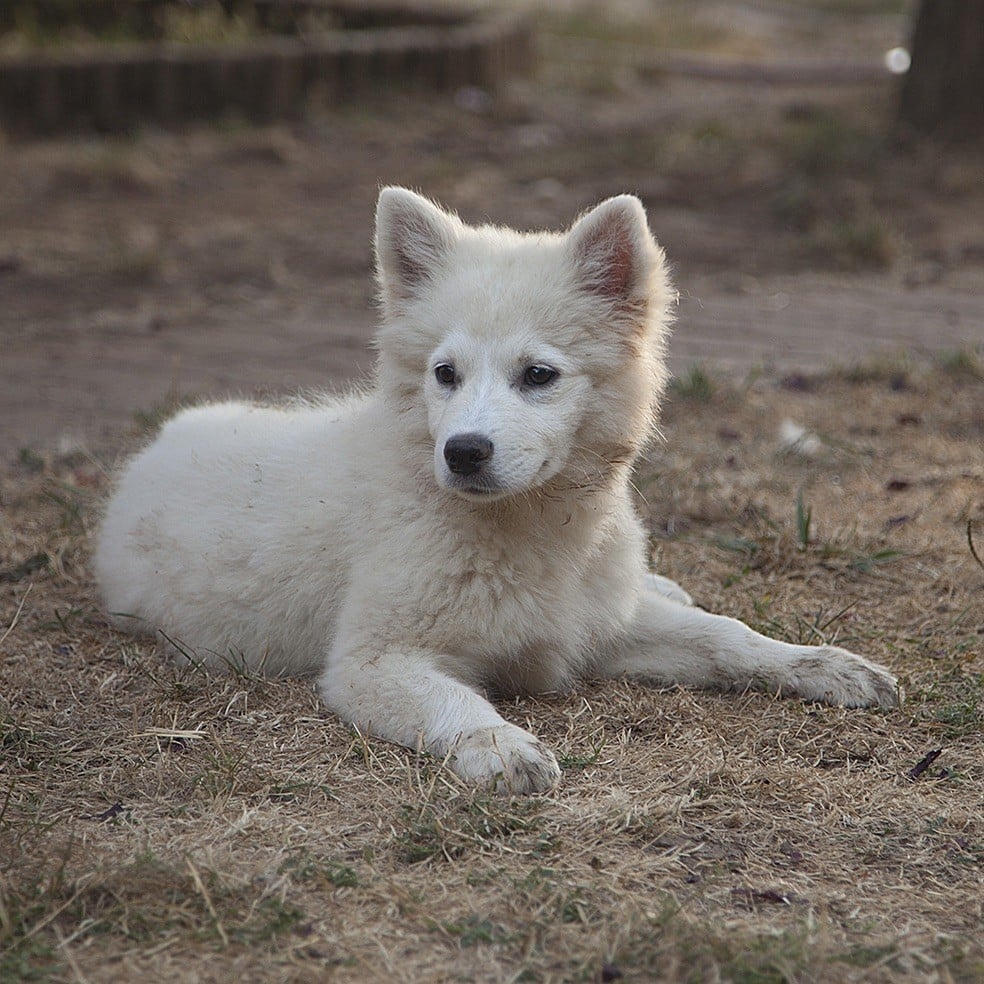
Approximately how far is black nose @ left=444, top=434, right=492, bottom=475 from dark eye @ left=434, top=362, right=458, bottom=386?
0.92ft

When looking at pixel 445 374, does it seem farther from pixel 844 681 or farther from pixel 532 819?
pixel 844 681

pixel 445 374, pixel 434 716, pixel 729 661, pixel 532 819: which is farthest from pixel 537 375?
pixel 532 819

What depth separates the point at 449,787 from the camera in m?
3.14

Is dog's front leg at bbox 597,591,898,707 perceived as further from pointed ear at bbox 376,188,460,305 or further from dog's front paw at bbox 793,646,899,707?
pointed ear at bbox 376,188,460,305

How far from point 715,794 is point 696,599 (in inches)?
53.1

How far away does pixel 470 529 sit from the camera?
365 centimetres

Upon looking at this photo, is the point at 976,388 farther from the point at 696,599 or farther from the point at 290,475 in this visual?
the point at 290,475

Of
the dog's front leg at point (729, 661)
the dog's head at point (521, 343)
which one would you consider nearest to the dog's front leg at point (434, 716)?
the dog's head at point (521, 343)

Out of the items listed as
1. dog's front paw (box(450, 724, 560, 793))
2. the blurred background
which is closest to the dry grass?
dog's front paw (box(450, 724, 560, 793))

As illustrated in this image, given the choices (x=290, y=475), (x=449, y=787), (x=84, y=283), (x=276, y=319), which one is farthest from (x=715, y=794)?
(x=84, y=283)

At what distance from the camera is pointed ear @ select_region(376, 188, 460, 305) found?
378cm

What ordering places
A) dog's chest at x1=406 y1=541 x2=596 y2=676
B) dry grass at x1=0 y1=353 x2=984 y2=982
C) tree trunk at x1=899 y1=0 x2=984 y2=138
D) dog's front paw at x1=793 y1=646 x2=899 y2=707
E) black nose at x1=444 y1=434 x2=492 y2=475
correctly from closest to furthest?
1. dry grass at x1=0 y1=353 x2=984 y2=982
2. black nose at x1=444 y1=434 x2=492 y2=475
3. dog's chest at x1=406 y1=541 x2=596 y2=676
4. dog's front paw at x1=793 y1=646 x2=899 y2=707
5. tree trunk at x1=899 y1=0 x2=984 y2=138

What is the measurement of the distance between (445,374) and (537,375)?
0.79 feet

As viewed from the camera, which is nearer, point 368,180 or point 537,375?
point 537,375
